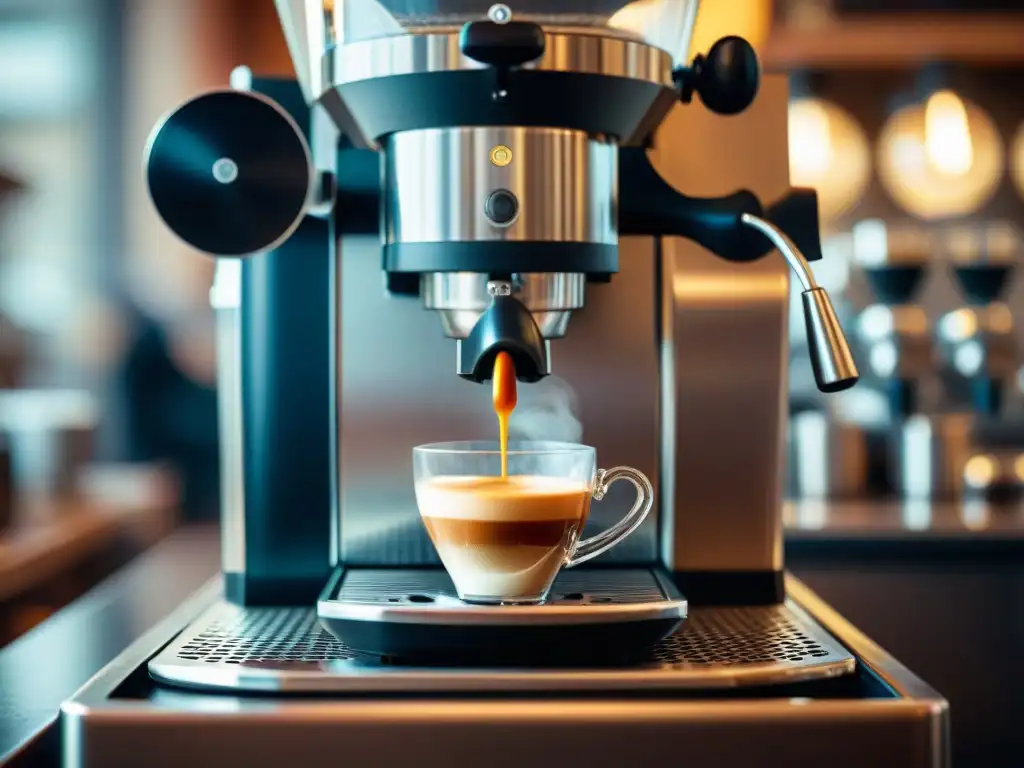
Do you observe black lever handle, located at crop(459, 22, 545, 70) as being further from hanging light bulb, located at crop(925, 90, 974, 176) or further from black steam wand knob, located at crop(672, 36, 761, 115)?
hanging light bulb, located at crop(925, 90, 974, 176)

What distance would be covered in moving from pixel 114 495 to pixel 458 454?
1.67m

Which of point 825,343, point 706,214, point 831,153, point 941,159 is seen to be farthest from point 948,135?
point 825,343

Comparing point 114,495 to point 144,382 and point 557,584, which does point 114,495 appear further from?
point 557,584

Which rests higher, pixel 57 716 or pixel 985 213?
pixel 985 213

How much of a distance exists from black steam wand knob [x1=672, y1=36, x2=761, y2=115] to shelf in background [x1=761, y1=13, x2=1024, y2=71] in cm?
147

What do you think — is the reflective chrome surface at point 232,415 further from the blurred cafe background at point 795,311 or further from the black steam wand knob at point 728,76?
the blurred cafe background at point 795,311

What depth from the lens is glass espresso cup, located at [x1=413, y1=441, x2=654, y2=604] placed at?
68 cm

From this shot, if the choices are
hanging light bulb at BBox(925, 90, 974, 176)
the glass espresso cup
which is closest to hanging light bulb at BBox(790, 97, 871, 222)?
hanging light bulb at BBox(925, 90, 974, 176)

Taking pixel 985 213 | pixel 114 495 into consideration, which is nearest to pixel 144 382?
pixel 114 495

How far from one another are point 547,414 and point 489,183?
191 mm

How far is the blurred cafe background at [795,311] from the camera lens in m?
1.80

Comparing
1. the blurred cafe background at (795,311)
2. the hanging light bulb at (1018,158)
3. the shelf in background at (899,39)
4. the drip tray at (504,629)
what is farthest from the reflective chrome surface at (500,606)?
the hanging light bulb at (1018,158)

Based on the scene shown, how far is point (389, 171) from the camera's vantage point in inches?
29.2

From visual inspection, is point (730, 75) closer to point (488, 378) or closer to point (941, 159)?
point (488, 378)
